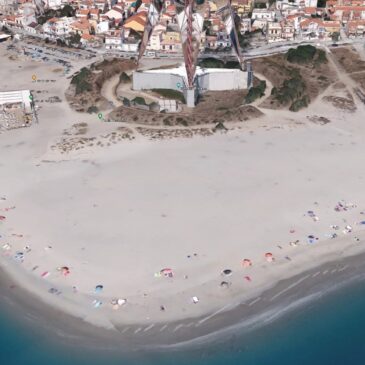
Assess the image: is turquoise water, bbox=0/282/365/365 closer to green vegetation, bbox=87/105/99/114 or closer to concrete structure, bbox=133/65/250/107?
green vegetation, bbox=87/105/99/114

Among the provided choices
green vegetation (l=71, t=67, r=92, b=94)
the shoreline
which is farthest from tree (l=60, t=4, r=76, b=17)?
the shoreline

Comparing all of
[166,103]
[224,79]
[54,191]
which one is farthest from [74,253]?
[224,79]

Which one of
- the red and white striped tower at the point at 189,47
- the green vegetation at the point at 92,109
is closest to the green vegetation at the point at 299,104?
the red and white striped tower at the point at 189,47

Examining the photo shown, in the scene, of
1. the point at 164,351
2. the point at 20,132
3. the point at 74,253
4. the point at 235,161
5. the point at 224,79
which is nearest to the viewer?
the point at 164,351

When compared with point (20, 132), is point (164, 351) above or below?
below

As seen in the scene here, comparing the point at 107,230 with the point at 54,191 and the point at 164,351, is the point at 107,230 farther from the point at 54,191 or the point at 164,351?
the point at 164,351

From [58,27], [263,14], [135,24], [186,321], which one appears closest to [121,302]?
[186,321]
